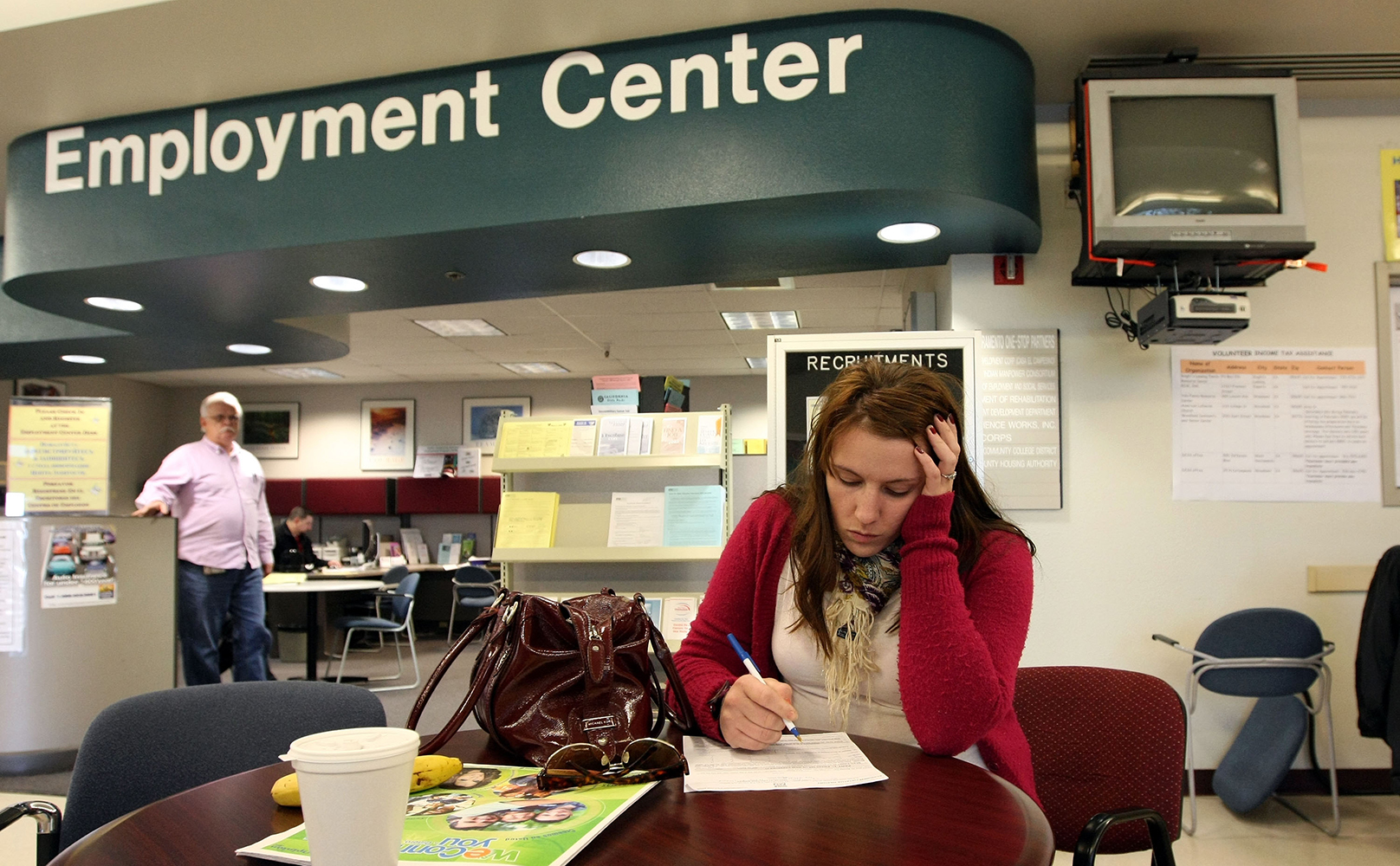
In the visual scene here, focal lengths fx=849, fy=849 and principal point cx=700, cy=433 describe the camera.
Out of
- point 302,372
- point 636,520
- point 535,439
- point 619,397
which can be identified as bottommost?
point 636,520

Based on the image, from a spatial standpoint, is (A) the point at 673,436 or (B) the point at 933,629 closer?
(B) the point at 933,629

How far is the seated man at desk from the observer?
7.67 metres

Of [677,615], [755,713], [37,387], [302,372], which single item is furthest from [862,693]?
[37,387]

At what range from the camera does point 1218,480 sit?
3.30 metres

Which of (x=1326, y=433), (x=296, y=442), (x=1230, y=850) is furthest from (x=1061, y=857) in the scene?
(x=296, y=442)

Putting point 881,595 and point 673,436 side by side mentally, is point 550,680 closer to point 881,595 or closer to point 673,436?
point 881,595

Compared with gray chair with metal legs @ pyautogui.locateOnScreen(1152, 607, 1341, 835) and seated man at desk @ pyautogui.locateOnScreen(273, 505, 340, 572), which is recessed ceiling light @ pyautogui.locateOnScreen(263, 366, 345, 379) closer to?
seated man at desk @ pyautogui.locateOnScreen(273, 505, 340, 572)

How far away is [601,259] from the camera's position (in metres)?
3.59

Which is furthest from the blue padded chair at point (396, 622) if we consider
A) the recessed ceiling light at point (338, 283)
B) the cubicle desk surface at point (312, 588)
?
the recessed ceiling light at point (338, 283)

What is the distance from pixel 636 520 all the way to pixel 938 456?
7.23 feet

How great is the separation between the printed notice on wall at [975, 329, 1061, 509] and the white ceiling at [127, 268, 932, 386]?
1242 mm

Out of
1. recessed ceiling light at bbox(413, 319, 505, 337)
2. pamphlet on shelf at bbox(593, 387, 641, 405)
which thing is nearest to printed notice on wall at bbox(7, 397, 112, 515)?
pamphlet on shelf at bbox(593, 387, 641, 405)

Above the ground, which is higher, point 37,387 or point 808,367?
point 37,387

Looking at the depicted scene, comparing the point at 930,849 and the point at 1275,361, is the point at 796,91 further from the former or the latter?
the point at 930,849
